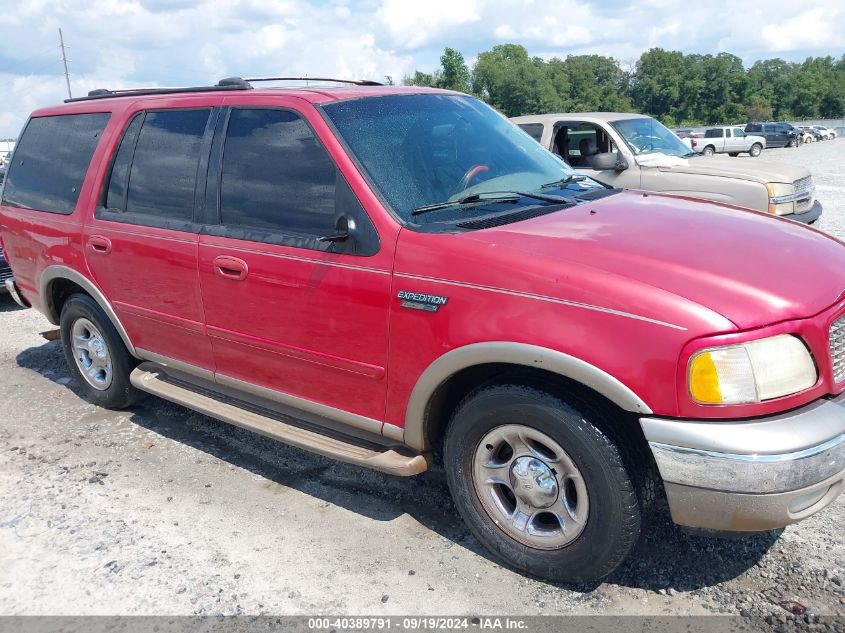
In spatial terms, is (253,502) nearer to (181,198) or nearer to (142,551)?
(142,551)

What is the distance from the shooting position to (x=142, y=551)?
3344 mm

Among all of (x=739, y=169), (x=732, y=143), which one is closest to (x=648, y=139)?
(x=739, y=169)

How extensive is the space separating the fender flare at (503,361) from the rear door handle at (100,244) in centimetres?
241

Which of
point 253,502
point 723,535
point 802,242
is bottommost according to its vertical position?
point 253,502

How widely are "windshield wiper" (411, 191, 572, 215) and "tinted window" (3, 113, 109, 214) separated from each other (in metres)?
2.55

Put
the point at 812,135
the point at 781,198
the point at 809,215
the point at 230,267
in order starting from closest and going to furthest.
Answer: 1. the point at 230,267
2. the point at 781,198
3. the point at 809,215
4. the point at 812,135

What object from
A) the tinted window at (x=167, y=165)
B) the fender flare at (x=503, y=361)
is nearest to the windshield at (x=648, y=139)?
the tinted window at (x=167, y=165)

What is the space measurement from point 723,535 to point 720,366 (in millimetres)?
855

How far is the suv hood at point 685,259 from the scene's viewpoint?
2510 millimetres

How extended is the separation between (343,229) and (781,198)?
6424 mm

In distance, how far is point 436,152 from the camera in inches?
140

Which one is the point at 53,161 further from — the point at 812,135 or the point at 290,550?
the point at 812,135

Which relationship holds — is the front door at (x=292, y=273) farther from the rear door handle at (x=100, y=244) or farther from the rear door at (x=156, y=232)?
the rear door handle at (x=100, y=244)

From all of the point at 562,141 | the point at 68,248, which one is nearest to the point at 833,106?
the point at 562,141
